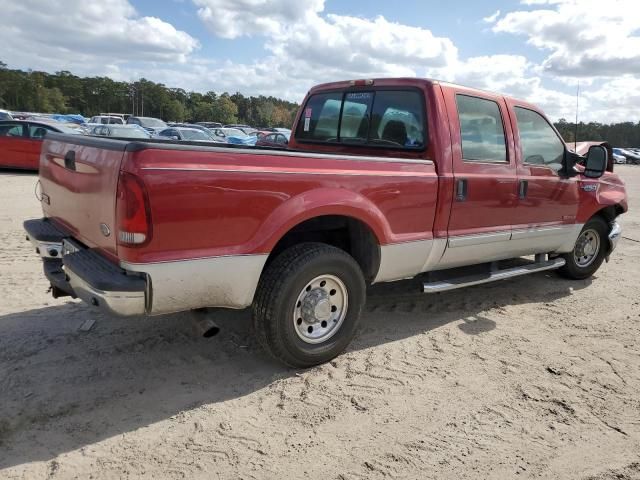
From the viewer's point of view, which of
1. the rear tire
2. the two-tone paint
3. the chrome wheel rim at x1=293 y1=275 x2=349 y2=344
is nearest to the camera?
the two-tone paint

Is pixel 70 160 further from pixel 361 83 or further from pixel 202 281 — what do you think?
pixel 361 83

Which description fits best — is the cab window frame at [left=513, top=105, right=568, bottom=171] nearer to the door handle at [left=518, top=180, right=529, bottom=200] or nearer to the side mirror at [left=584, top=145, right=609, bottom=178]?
the door handle at [left=518, top=180, right=529, bottom=200]

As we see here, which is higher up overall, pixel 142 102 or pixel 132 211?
pixel 142 102

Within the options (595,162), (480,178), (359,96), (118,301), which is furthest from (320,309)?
(595,162)

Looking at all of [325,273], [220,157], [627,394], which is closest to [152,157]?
[220,157]

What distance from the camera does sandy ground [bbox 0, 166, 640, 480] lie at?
2.66 m

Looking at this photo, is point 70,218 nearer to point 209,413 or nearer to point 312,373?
point 209,413

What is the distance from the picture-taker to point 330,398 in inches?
128

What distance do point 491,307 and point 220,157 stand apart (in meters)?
3.36

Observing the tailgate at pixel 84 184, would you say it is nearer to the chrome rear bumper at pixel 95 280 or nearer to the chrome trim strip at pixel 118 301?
the chrome rear bumper at pixel 95 280

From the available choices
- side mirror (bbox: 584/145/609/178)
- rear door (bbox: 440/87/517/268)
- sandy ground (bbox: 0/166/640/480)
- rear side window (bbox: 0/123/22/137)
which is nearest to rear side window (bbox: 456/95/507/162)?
rear door (bbox: 440/87/517/268)

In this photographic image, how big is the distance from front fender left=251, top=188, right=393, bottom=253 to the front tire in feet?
0.78

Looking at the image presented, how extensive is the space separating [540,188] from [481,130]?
0.96 m

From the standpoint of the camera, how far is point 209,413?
305cm
